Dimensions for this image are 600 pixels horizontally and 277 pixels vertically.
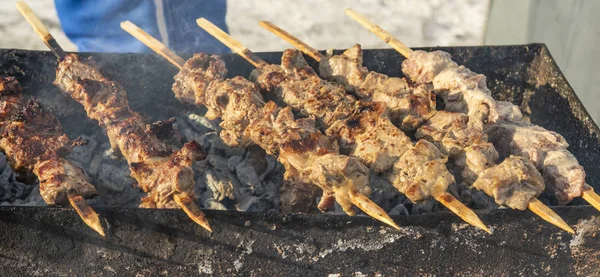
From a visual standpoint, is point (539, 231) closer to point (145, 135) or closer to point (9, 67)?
point (145, 135)

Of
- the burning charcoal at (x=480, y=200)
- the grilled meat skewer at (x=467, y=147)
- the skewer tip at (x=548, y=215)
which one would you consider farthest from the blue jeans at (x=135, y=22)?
the skewer tip at (x=548, y=215)

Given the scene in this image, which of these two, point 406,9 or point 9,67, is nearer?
point 9,67

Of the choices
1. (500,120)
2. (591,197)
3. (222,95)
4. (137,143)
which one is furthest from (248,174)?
(591,197)

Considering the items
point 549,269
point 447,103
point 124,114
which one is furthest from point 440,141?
point 124,114

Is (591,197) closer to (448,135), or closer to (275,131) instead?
(448,135)

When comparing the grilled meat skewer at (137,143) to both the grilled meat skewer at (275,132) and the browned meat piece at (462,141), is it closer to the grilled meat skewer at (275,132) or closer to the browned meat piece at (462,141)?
the grilled meat skewer at (275,132)

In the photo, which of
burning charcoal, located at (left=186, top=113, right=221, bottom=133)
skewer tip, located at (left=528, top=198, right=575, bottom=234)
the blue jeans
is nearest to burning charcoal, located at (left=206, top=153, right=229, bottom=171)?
burning charcoal, located at (left=186, top=113, right=221, bottom=133)
